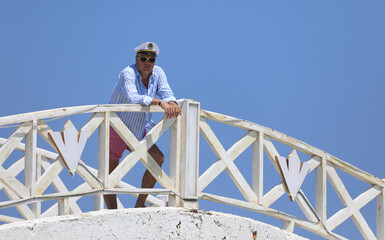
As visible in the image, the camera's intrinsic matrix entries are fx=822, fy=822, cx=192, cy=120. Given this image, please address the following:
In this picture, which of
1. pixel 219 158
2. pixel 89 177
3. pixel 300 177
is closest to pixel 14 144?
pixel 89 177

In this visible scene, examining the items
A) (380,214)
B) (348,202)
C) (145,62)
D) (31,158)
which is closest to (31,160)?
(31,158)

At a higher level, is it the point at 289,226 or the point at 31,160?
the point at 31,160

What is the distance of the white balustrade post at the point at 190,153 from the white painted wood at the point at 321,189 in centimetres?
205

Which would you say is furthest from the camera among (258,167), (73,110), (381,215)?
(381,215)

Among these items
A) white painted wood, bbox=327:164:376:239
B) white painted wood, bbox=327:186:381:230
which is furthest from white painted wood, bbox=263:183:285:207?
white painted wood, bbox=327:186:381:230

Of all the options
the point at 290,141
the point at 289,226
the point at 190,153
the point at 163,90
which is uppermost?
the point at 163,90

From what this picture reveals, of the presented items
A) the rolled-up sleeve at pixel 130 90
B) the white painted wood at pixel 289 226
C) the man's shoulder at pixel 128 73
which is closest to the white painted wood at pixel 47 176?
the rolled-up sleeve at pixel 130 90

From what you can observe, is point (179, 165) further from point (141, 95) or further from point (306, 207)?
point (306, 207)

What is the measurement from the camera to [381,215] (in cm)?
1094

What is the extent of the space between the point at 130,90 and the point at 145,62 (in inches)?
15.6

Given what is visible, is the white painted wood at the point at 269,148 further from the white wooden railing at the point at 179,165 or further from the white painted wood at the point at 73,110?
the white painted wood at the point at 73,110

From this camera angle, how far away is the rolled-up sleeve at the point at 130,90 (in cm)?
837

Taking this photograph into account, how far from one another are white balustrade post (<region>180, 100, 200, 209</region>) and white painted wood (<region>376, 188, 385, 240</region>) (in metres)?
3.37

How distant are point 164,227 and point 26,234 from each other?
1472 millimetres
